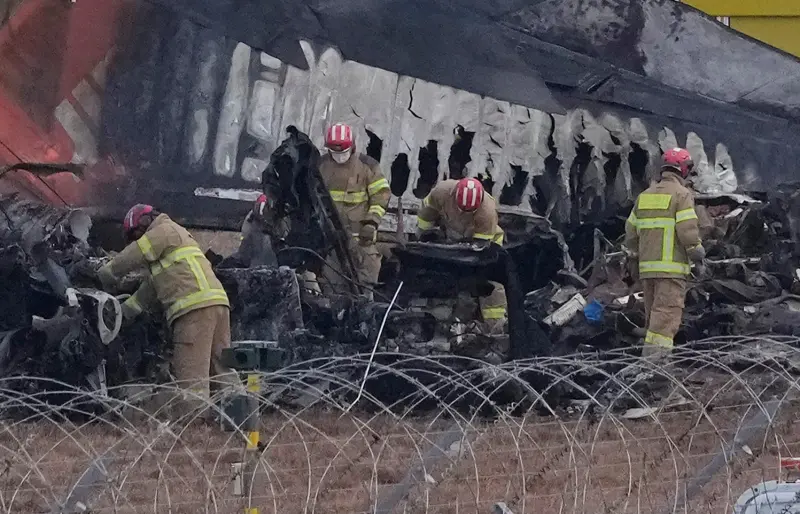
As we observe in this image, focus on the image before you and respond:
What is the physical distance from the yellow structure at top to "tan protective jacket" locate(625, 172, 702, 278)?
959 centimetres

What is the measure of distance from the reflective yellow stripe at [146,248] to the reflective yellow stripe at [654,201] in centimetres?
368

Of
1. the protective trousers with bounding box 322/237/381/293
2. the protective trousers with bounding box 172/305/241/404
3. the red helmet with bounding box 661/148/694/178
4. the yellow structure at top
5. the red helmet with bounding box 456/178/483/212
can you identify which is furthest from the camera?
the yellow structure at top

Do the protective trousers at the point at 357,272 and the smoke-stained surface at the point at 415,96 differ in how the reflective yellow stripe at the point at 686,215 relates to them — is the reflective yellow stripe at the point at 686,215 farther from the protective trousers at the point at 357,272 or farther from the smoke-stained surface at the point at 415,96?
the smoke-stained surface at the point at 415,96

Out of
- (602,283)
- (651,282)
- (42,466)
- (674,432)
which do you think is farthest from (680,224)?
(42,466)

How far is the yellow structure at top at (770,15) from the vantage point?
60.9 ft

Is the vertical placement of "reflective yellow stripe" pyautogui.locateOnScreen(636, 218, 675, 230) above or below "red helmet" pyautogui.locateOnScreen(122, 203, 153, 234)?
above

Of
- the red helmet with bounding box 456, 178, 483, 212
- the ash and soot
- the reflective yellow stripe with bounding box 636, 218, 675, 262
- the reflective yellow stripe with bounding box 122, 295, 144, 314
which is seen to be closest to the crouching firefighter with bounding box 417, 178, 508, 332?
the red helmet with bounding box 456, 178, 483, 212

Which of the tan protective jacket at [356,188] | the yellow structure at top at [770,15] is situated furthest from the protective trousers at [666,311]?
the yellow structure at top at [770,15]

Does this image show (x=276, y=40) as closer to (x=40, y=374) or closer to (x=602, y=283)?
(x=602, y=283)

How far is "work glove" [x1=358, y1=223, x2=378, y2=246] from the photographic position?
37.1 feet

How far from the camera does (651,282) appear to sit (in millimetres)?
9789

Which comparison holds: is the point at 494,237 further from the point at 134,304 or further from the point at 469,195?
the point at 134,304

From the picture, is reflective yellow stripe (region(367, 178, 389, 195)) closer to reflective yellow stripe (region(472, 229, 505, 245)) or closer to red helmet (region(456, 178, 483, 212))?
red helmet (region(456, 178, 483, 212))

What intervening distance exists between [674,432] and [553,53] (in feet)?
23.5
